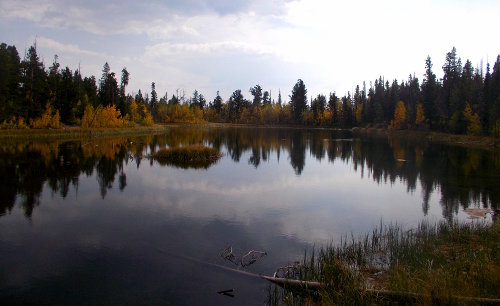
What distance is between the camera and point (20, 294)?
10.4m

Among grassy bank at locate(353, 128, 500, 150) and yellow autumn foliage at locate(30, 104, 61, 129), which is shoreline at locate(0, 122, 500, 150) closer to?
grassy bank at locate(353, 128, 500, 150)

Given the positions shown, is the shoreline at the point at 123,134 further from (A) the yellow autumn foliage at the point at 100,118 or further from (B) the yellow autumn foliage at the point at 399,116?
(B) the yellow autumn foliage at the point at 399,116

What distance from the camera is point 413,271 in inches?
429

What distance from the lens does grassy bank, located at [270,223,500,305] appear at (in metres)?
8.57

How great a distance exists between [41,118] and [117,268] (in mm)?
61730

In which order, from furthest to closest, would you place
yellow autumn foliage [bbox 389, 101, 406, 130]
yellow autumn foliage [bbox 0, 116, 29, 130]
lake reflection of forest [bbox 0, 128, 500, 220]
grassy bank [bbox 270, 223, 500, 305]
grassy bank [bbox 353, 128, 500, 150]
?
1. yellow autumn foliage [bbox 389, 101, 406, 130]
2. grassy bank [bbox 353, 128, 500, 150]
3. yellow autumn foliage [bbox 0, 116, 29, 130]
4. lake reflection of forest [bbox 0, 128, 500, 220]
5. grassy bank [bbox 270, 223, 500, 305]

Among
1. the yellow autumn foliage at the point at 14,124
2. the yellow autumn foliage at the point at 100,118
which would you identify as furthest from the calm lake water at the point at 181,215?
the yellow autumn foliage at the point at 100,118

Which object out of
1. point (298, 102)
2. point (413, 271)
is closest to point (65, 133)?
point (413, 271)

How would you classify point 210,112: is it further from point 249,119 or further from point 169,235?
point 169,235

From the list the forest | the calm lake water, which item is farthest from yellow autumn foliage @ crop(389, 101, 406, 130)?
the calm lake water

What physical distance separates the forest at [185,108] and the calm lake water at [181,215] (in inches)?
1165

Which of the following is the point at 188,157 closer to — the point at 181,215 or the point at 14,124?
the point at 181,215

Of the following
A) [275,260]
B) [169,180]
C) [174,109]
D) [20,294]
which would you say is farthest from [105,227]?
[174,109]

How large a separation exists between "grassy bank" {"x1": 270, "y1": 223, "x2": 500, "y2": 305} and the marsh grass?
24808mm
